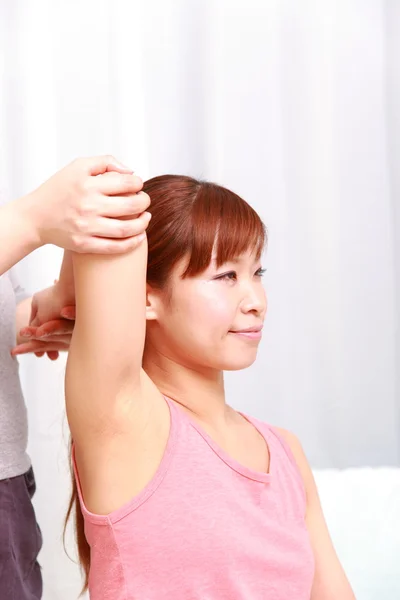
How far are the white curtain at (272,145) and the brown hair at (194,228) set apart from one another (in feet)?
3.26

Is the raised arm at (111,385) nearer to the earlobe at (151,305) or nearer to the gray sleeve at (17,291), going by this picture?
the earlobe at (151,305)

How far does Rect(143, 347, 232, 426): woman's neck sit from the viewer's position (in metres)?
1.27

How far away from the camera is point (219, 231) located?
4.04 ft

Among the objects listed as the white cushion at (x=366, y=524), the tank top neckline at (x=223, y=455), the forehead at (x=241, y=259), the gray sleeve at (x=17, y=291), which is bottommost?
the white cushion at (x=366, y=524)

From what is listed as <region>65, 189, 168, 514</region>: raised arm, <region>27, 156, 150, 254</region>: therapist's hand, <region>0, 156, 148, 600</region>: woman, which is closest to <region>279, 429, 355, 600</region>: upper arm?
<region>65, 189, 168, 514</region>: raised arm

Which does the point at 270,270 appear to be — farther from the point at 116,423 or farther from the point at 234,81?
the point at 116,423

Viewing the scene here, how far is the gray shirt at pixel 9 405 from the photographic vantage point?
1250 millimetres

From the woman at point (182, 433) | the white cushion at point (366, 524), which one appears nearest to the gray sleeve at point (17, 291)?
the woman at point (182, 433)

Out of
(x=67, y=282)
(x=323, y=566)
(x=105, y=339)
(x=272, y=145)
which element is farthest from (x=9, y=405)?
(x=272, y=145)

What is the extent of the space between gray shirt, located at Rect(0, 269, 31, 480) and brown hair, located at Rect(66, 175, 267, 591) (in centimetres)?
12

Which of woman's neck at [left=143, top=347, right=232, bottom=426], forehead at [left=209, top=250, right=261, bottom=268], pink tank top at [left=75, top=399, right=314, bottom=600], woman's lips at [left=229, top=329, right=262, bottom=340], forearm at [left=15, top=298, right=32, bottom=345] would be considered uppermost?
forehead at [left=209, top=250, right=261, bottom=268]

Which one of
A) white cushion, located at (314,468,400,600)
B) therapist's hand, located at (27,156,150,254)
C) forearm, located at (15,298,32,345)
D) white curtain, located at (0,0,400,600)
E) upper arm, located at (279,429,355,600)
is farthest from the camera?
white curtain, located at (0,0,400,600)

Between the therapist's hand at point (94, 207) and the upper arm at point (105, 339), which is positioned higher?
the therapist's hand at point (94, 207)

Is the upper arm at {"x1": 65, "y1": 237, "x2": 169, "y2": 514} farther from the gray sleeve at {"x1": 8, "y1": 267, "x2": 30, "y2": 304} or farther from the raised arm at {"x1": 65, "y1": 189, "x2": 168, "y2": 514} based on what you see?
the gray sleeve at {"x1": 8, "y1": 267, "x2": 30, "y2": 304}
